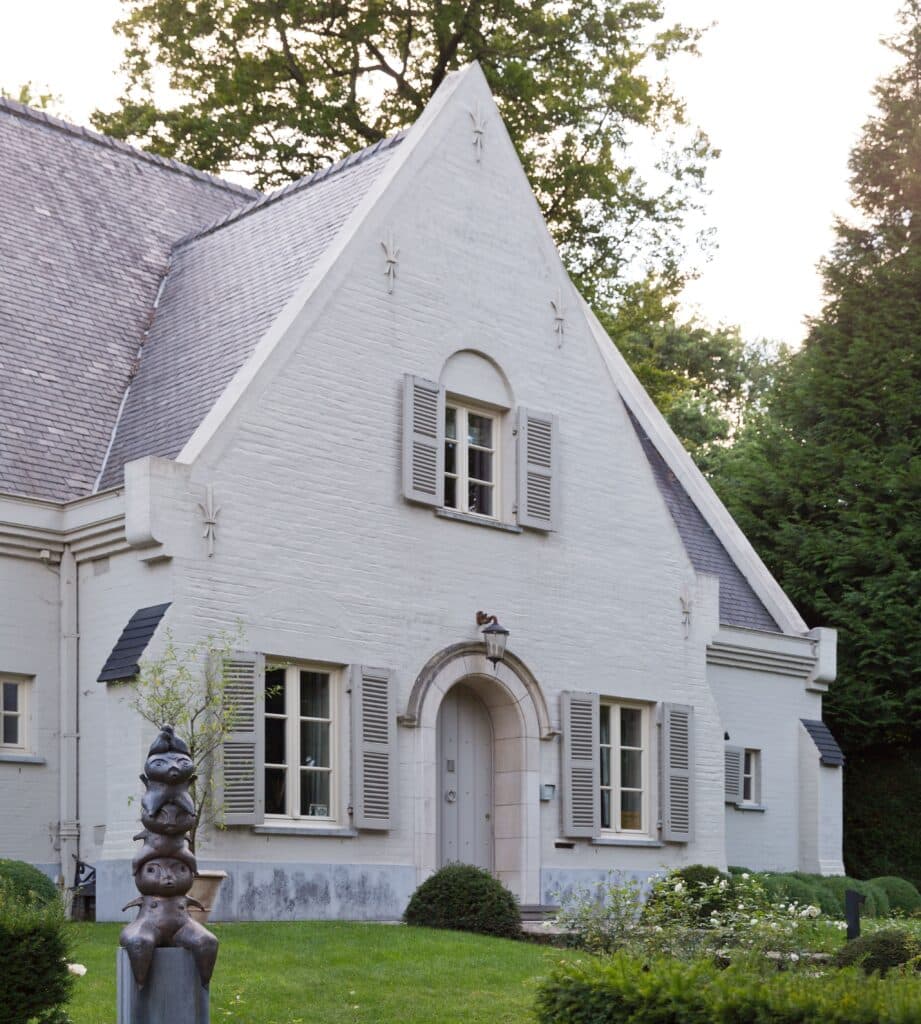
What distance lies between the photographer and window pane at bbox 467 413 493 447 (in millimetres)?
21234

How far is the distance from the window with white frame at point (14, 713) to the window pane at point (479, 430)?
6309 mm

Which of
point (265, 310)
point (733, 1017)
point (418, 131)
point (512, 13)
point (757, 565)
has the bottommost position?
point (733, 1017)

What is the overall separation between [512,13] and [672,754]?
17.5m

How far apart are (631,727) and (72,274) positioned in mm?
9408

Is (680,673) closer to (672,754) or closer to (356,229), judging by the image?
(672,754)

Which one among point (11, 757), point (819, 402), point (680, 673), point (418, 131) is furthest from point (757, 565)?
point (11, 757)

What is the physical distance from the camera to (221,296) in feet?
70.3

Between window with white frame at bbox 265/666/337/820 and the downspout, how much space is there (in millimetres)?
2106

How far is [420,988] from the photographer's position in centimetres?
1323

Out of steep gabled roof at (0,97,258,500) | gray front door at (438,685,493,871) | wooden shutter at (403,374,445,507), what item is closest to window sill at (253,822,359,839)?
gray front door at (438,685,493,871)

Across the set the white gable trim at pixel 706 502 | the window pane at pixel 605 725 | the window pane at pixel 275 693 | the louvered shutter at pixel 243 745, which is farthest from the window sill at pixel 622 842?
the white gable trim at pixel 706 502

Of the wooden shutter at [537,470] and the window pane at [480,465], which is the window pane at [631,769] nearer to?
the wooden shutter at [537,470]

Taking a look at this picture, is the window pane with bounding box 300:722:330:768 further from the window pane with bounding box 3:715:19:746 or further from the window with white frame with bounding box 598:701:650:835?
the window with white frame with bounding box 598:701:650:835

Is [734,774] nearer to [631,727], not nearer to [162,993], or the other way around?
[631,727]
